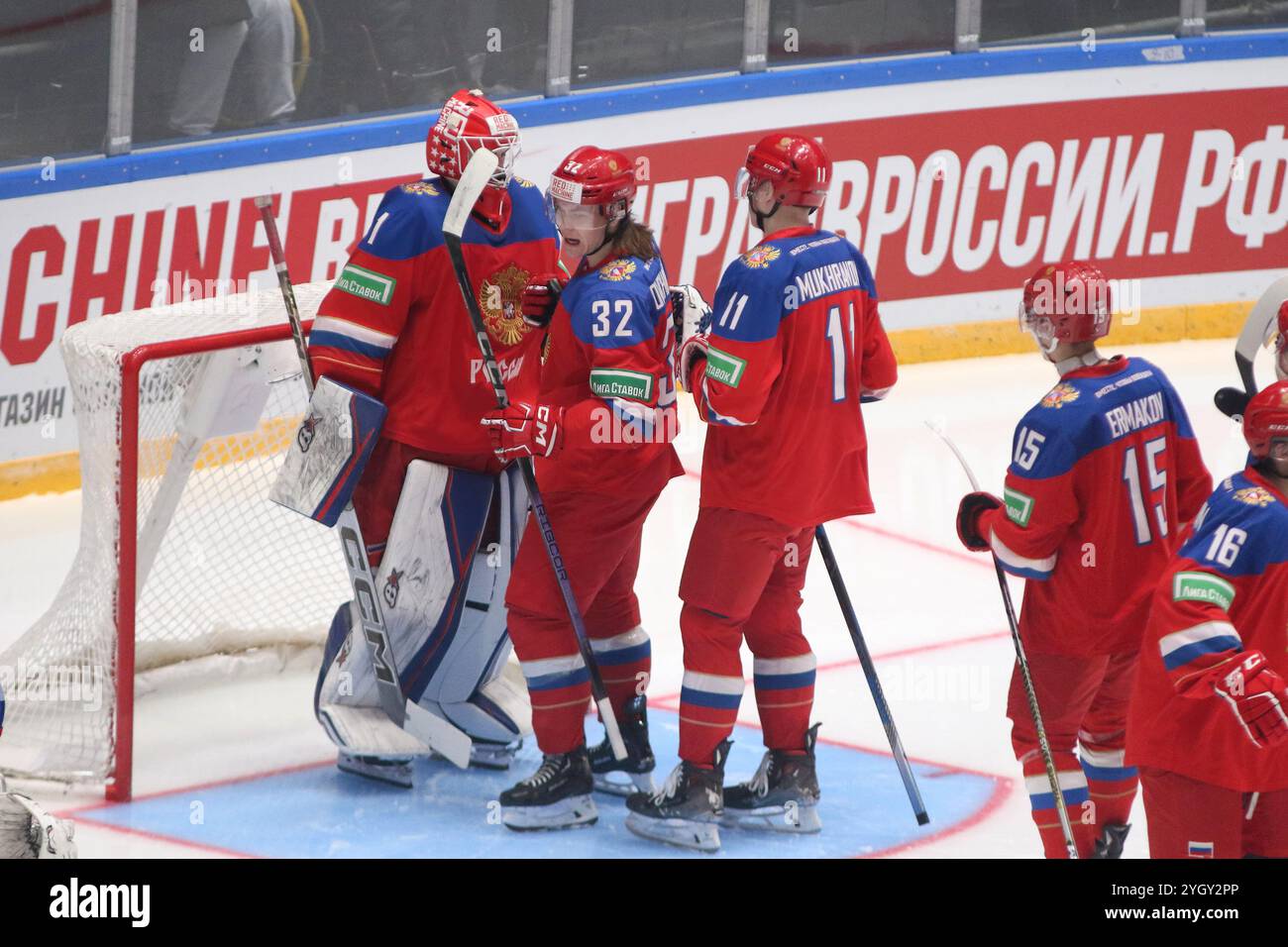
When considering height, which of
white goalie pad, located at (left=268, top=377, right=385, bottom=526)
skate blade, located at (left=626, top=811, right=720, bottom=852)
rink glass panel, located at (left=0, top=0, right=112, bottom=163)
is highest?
rink glass panel, located at (left=0, top=0, right=112, bottom=163)

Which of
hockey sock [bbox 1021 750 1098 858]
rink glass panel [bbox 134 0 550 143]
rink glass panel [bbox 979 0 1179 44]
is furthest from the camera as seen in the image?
rink glass panel [bbox 979 0 1179 44]

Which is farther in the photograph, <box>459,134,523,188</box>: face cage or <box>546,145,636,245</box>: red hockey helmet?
<box>459,134,523,188</box>: face cage

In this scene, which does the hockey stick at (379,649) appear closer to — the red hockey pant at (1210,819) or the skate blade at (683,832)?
the skate blade at (683,832)

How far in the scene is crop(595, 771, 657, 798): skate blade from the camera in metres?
4.19

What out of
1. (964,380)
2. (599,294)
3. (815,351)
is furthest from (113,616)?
(964,380)

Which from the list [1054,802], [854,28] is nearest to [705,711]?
[1054,802]

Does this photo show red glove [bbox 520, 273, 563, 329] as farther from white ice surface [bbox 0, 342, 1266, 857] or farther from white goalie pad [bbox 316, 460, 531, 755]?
white ice surface [bbox 0, 342, 1266, 857]

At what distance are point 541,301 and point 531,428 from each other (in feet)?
1.13

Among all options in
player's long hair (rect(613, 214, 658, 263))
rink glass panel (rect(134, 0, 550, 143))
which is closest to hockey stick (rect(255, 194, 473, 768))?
player's long hair (rect(613, 214, 658, 263))

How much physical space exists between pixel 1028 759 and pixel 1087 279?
906mm

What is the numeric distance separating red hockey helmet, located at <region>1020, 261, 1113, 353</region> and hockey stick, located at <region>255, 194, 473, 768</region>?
4.93 feet

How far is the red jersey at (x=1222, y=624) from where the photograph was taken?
3.02m

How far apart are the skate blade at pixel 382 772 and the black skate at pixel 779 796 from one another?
710 mm
